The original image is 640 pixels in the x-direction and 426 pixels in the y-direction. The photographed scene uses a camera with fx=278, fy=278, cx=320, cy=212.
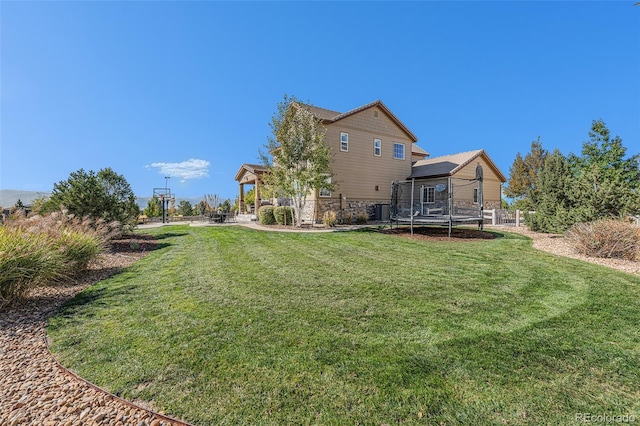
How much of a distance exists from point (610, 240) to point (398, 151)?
14.6 meters

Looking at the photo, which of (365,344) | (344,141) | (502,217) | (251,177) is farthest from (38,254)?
(502,217)

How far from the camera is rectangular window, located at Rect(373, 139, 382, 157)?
1945cm

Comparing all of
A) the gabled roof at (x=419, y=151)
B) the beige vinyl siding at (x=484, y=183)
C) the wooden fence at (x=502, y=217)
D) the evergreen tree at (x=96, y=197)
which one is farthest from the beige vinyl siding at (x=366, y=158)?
the evergreen tree at (x=96, y=197)

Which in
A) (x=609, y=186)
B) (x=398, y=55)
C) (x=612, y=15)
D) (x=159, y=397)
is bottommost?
(x=159, y=397)

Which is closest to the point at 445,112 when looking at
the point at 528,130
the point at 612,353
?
the point at 528,130

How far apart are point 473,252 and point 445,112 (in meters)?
19.4

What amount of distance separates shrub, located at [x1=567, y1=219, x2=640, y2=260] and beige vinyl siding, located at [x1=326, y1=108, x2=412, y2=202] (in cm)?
1153

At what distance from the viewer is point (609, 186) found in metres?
8.98

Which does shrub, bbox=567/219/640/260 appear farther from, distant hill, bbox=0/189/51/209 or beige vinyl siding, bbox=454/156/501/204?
distant hill, bbox=0/189/51/209

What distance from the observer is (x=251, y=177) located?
74.3 ft

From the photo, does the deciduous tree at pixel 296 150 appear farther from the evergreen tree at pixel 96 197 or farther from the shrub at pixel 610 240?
the shrub at pixel 610 240

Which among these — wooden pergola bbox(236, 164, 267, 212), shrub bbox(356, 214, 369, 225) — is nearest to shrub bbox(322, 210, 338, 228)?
shrub bbox(356, 214, 369, 225)

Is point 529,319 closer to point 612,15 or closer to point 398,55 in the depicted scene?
point 612,15

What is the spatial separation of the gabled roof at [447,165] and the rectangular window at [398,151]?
→ 68.0 inches
